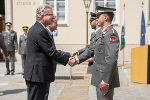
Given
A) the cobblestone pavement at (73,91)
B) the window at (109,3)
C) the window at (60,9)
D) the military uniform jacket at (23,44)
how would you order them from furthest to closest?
the window at (60,9), the window at (109,3), the military uniform jacket at (23,44), the cobblestone pavement at (73,91)

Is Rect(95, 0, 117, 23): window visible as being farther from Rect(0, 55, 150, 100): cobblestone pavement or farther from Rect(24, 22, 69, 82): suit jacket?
Rect(24, 22, 69, 82): suit jacket

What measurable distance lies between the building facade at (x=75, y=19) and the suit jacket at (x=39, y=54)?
11.7 metres

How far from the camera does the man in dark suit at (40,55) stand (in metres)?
3.17

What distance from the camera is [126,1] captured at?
48.4 feet

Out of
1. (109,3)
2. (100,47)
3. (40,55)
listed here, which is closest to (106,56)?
(100,47)

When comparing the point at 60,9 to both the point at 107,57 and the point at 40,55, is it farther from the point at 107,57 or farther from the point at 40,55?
the point at 107,57

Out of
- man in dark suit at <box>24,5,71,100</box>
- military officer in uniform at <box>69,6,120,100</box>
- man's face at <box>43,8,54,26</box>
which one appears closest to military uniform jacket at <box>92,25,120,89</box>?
military officer in uniform at <box>69,6,120,100</box>

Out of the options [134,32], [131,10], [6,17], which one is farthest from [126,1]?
[6,17]

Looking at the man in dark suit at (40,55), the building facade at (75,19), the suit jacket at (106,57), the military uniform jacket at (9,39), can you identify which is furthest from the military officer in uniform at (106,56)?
the building facade at (75,19)

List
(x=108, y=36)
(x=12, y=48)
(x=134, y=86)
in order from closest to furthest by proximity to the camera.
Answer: (x=108, y=36)
(x=134, y=86)
(x=12, y=48)

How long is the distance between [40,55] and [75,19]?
1196 cm

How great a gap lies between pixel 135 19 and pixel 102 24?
12089mm

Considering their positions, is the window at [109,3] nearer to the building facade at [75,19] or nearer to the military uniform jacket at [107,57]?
the building facade at [75,19]

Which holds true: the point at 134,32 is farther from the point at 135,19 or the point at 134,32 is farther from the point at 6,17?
the point at 6,17
